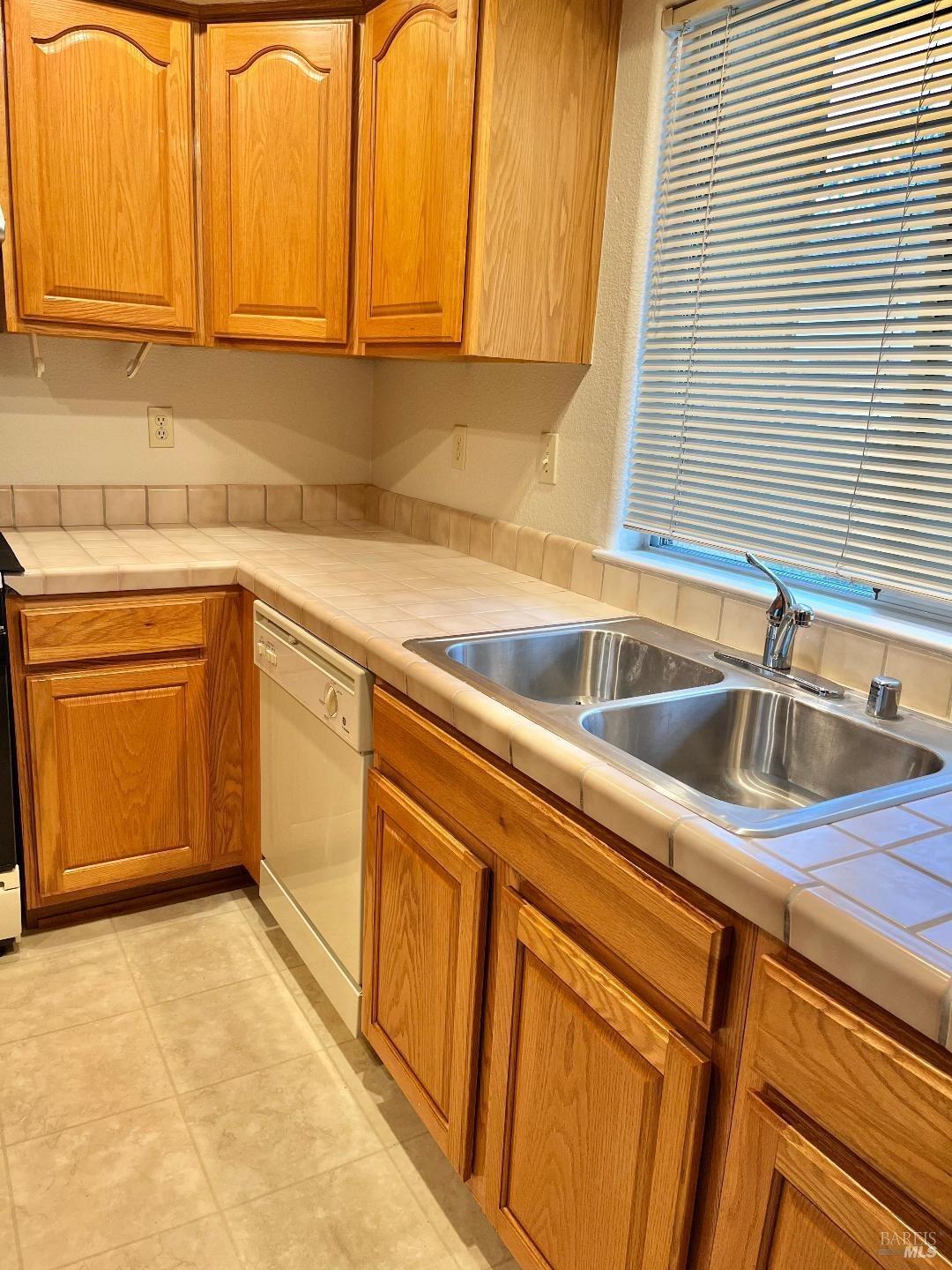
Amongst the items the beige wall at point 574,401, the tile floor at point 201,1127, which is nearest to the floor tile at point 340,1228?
the tile floor at point 201,1127

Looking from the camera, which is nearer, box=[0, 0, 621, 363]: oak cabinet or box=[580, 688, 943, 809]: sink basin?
box=[580, 688, 943, 809]: sink basin

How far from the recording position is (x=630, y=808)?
103 centimetres

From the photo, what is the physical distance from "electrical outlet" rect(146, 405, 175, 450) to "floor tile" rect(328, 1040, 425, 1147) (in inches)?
65.7

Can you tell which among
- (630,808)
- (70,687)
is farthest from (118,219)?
(630,808)

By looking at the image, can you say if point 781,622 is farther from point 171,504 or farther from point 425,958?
point 171,504

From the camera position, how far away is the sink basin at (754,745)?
1366 millimetres

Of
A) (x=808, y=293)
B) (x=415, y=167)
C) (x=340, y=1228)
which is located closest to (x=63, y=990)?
(x=340, y=1228)

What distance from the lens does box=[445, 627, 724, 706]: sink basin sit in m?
1.67

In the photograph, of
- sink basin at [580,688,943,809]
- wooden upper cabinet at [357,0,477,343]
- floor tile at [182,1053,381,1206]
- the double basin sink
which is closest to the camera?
the double basin sink

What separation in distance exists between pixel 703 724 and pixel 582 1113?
60 centimetres

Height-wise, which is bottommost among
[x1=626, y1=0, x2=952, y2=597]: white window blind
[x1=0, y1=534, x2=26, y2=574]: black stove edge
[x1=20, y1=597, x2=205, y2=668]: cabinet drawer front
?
[x1=20, y1=597, x2=205, y2=668]: cabinet drawer front

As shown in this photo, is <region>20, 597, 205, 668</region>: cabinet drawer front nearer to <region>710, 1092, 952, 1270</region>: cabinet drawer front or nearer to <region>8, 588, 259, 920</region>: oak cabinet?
<region>8, 588, 259, 920</region>: oak cabinet

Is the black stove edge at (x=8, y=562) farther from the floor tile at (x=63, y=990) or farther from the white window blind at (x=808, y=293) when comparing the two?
the white window blind at (x=808, y=293)

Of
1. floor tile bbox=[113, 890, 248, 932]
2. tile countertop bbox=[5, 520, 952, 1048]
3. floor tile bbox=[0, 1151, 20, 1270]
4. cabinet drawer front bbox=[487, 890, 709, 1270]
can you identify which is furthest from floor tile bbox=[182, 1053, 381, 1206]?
tile countertop bbox=[5, 520, 952, 1048]
